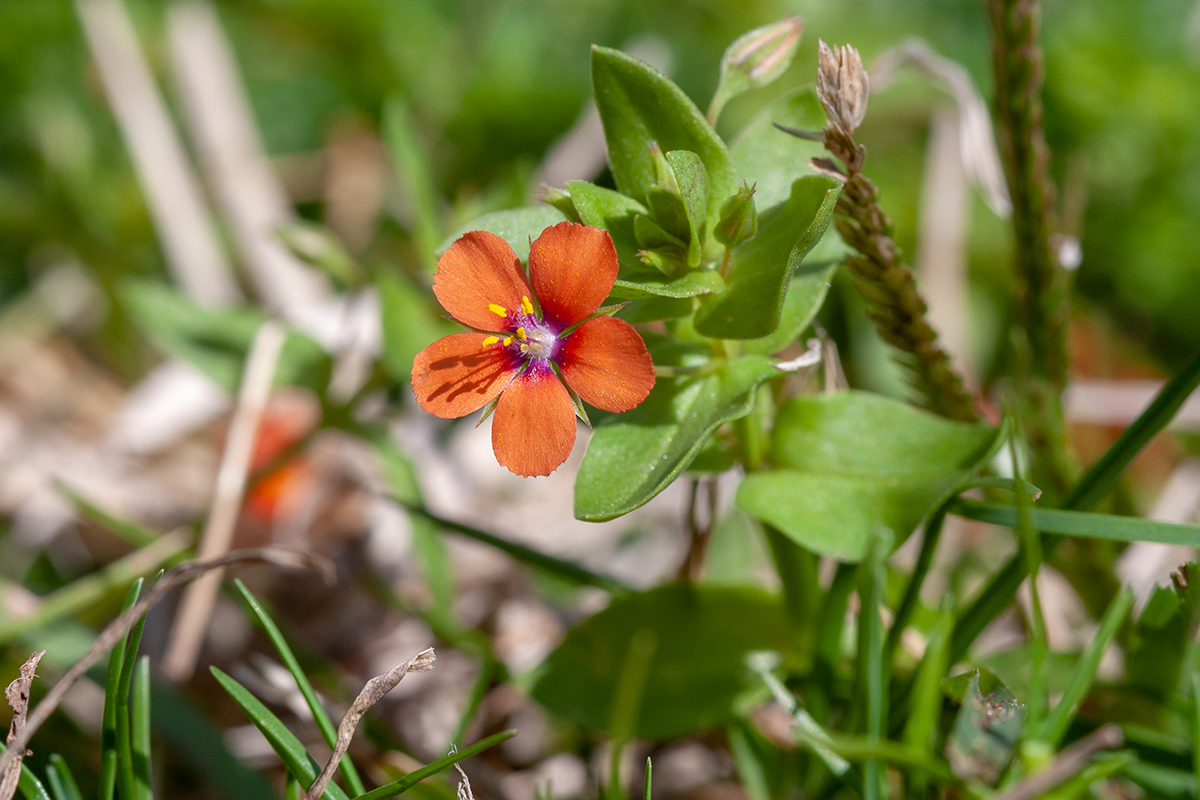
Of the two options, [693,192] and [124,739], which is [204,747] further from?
[693,192]

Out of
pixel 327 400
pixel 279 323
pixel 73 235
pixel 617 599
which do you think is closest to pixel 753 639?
pixel 617 599

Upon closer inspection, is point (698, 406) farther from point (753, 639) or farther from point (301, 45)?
point (301, 45)

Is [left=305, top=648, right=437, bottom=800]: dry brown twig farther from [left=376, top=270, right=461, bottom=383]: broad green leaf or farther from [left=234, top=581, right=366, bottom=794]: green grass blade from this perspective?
[left=376, top=270, right=461, bottom=383]: broad green leaf

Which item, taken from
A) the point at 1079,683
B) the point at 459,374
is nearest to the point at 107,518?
the point at 459,374

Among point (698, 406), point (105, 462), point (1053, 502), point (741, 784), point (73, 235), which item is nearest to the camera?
point (698, 406)

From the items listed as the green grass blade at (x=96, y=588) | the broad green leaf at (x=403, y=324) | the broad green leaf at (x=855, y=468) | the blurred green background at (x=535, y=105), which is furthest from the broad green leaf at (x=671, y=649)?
the blurred green background at (x=535, y=105)

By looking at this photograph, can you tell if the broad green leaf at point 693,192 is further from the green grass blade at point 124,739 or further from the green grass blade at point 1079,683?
the green grass blade at point 124,739

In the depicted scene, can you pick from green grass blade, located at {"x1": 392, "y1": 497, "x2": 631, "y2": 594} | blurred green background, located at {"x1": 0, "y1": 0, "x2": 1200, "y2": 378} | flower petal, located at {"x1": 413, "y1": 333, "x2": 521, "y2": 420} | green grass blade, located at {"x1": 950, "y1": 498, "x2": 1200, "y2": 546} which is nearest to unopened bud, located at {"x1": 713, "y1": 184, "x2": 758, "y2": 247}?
flower petal, located at {"x1": 413, "y1": 333, "x2": 521, "y2": 420}
